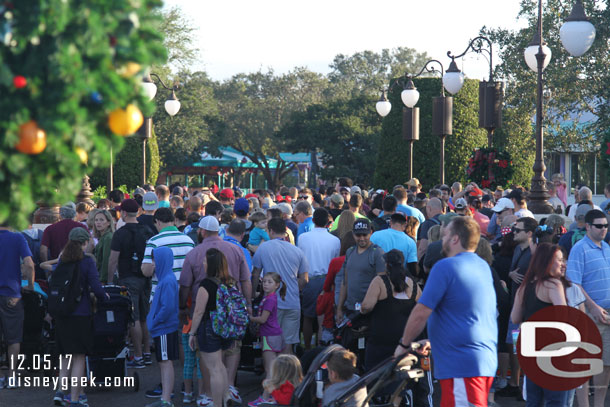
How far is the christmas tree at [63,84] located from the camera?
2635mm

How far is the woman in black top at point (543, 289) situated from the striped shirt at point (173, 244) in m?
3.60

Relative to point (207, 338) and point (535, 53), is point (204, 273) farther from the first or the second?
point (535, 53)

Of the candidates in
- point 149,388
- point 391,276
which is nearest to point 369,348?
point 391,276

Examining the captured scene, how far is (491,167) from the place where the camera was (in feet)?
52.5

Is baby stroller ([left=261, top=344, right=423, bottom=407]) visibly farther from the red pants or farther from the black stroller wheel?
the black stroller wheel

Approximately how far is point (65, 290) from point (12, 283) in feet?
3.63

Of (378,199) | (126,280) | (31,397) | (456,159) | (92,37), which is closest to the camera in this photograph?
(92,37)

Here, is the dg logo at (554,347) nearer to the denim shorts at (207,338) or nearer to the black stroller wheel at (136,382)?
the denim shorts at (207,338)

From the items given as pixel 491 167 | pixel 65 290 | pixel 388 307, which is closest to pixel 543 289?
pixel 388 307

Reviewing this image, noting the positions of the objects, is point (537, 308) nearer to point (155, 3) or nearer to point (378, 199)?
point (155, 3)

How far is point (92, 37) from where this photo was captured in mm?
2633

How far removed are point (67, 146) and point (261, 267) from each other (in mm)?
5871

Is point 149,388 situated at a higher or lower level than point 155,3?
lower

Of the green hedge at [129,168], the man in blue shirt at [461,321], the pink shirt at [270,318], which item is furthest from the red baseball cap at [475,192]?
the green hedge at [129,168]
